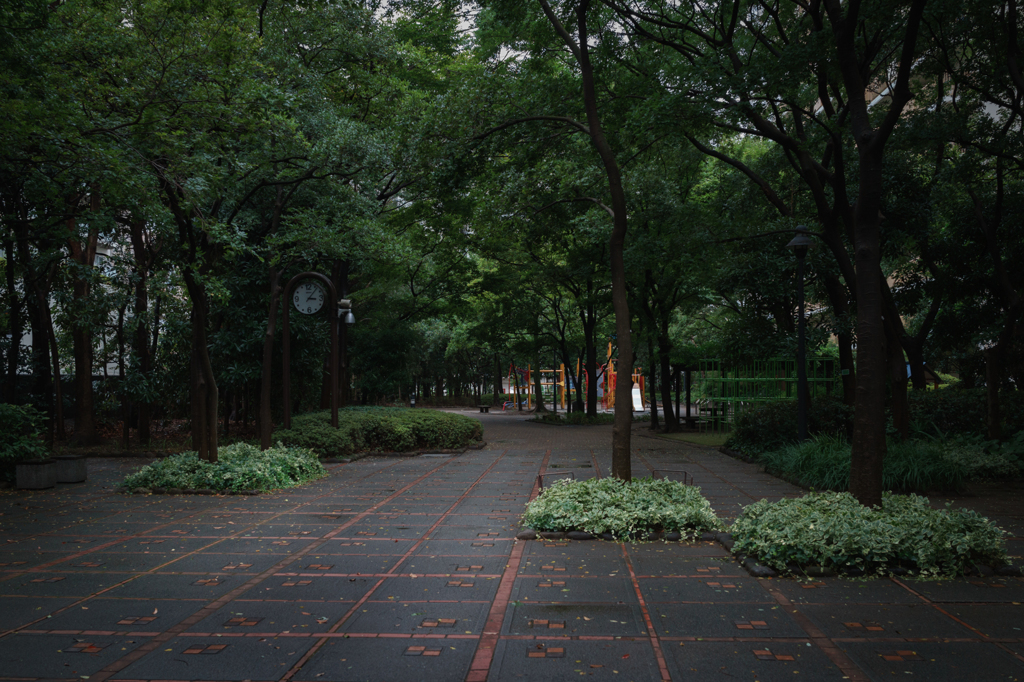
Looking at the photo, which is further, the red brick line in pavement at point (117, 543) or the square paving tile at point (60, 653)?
the red brick line in pavement at point (117, 543)

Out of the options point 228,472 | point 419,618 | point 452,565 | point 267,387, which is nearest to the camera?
point 419,618

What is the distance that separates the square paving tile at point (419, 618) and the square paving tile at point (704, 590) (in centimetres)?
142

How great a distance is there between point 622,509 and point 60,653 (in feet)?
17.7

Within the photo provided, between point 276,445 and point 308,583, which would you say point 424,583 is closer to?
point 308,583

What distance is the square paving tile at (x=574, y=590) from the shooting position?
538cm

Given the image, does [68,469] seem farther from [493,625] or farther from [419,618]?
[493,625]

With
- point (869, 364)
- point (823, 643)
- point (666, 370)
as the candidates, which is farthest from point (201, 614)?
point (666, 370)

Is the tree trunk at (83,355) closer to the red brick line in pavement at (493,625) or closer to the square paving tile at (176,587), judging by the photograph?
the square paving tile at (176,587)

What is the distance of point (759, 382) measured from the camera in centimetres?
2383

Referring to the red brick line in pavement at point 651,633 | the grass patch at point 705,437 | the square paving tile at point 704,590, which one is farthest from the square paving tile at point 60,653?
the grass patch at point 705,437

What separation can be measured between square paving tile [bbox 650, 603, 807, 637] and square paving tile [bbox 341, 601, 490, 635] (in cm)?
131

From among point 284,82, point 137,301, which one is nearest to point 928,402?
point 284,82

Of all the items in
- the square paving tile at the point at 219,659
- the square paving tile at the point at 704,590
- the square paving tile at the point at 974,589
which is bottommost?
the square paving tile at the point at 974,589

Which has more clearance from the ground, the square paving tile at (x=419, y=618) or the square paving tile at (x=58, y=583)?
the square paving tile at (x=58, y=583)
